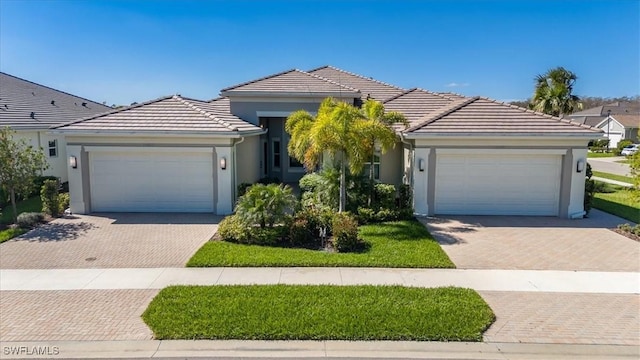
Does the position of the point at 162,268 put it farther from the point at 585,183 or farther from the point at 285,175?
the point at 585,183

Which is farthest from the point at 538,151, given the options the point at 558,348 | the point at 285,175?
the point at 285,175

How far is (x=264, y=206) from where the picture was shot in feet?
37.8

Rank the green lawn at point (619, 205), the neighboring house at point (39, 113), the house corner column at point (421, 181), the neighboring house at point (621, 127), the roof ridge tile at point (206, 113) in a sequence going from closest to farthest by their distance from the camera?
the house corner column at point (421, 181)
the roof ridge tile at point (206, 113)
the green lawn at point (619, 205)
the neighboring house at point (39, 113)
the neighboring house at point (621, 127)

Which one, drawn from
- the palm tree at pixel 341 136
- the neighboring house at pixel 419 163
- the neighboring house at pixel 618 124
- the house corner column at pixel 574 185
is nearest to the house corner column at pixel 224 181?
the neighboring house at pixel 419 163

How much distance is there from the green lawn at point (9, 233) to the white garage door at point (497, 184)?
1381cm

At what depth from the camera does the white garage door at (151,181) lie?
48.8ft

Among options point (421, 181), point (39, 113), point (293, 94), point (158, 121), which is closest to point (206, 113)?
point (158, 121)

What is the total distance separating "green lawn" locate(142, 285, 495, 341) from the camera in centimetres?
625

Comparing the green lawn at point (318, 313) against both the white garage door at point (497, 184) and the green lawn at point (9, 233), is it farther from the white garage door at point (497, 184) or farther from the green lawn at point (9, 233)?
the white garage door at point (497, 184)

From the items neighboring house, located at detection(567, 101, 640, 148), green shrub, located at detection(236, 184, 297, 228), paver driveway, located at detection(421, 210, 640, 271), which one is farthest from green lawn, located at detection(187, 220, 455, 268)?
neighboring house, located at detection(567, 101, 640, 148)

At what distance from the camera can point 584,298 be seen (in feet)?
25.6

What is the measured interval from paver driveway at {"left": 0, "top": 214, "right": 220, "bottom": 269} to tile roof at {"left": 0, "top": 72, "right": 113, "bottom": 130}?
8188mm

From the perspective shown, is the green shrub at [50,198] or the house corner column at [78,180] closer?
the green shrub at [50,198]

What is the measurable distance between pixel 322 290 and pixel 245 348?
7.39ft
